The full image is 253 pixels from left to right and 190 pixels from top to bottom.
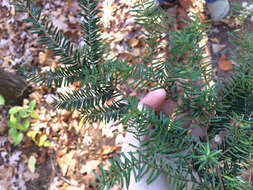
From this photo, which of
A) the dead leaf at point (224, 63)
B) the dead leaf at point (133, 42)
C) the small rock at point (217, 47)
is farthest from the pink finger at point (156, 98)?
the small rock at point (217, 47)

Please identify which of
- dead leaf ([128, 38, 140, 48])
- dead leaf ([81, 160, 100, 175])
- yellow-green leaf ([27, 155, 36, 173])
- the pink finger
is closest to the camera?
the pink finger

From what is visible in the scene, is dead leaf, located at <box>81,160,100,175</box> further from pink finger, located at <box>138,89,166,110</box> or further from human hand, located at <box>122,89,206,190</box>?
pink finger, located at <box>138,89,166,110</box>

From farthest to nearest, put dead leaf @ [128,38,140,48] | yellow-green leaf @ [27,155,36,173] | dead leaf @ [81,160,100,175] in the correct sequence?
dead leaf @ [128,38,140,48] < yellow-green leaf @ [27,155,36,173] < dead leaf @ [81,160,100,175]

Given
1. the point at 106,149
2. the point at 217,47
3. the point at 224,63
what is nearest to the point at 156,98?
the point at 106,149

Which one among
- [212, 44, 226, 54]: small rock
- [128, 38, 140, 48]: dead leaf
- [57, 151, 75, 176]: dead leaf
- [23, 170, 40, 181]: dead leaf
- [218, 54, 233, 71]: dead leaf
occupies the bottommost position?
[23, 170, 40, 181]: dead leaf

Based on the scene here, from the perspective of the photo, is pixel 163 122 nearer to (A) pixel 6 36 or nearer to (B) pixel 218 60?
(B) pixel 218 60

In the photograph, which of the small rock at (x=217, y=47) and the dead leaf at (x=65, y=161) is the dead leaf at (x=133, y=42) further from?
the dead leaf at (x=65, y=161)

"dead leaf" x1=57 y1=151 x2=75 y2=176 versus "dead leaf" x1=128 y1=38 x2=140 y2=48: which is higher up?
"dead leaf" x1=128 y1=38 x2=140 y2=48

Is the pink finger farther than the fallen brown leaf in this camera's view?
No

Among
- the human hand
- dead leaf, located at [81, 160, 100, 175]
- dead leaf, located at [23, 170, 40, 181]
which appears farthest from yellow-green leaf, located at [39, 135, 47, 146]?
the human hand
